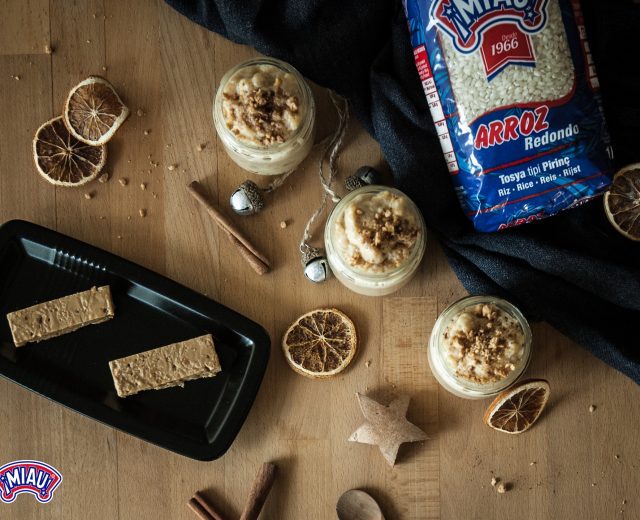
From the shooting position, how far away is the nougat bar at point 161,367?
4.65 feet

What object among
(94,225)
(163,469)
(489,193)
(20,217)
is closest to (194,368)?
(163,469)

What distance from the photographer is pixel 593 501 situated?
1.46m

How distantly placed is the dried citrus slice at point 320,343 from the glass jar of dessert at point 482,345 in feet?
0.65

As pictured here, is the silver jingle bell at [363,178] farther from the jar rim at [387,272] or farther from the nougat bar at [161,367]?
the nougat bar at [161,367]

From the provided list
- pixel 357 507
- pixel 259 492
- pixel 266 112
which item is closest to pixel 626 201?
pixel 266 112

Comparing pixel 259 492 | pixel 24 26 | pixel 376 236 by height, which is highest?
pixel 24 26

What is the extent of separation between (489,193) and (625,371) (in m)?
0.48

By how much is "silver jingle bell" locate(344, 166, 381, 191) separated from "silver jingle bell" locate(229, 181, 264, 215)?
0.19m

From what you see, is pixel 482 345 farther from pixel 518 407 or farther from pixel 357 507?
pixel 357 507

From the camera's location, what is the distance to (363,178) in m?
1.41

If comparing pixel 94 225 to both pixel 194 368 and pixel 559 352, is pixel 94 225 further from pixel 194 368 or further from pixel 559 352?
pixel 559 352

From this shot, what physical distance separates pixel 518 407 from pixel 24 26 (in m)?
1.33

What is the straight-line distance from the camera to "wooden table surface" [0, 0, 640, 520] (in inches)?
57.2

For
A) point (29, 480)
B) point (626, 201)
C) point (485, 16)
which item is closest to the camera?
point (485, 16)
